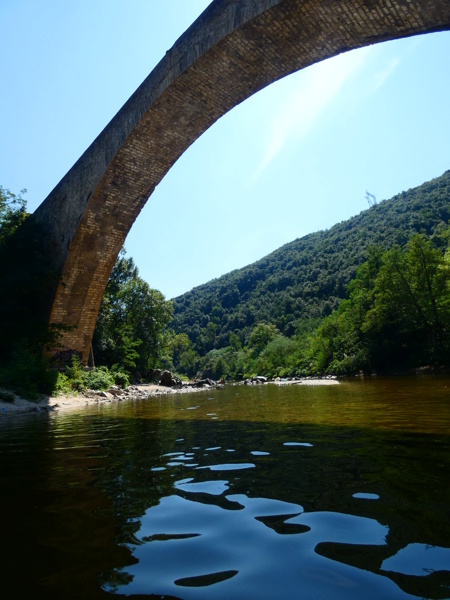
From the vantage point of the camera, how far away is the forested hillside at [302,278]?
5988 cm

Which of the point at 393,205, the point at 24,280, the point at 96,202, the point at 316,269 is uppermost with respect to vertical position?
the point at 393,205

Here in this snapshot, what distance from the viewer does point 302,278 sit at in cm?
7894

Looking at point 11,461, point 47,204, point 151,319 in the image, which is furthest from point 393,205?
point 11,461

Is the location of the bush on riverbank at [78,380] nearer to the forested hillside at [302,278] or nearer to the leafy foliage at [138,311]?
the leafy foliage at [138,311]

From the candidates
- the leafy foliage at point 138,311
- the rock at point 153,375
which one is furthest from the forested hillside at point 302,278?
the rock at point 153,375

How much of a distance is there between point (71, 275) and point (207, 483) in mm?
12082

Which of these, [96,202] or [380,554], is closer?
[380,554]

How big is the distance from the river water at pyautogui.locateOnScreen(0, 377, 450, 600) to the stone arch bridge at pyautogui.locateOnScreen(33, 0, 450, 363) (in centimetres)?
624

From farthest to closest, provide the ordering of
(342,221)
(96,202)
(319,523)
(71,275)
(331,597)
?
(342,221), (71,275), (96,202), (319,523), (331,597)

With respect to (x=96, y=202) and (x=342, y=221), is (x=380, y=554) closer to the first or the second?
(x=96, y=202)

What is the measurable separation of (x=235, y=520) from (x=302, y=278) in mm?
78999

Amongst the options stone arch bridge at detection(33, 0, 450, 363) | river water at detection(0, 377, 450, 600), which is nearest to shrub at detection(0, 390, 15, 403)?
stone arch bridge at detection(33, 0, 450, 363)

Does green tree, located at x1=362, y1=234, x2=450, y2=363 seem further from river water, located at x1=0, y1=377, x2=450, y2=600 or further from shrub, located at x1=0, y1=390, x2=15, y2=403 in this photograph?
river water, located at x1=0, y1=377, x2=450, y2=600

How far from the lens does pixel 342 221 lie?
9381cm
